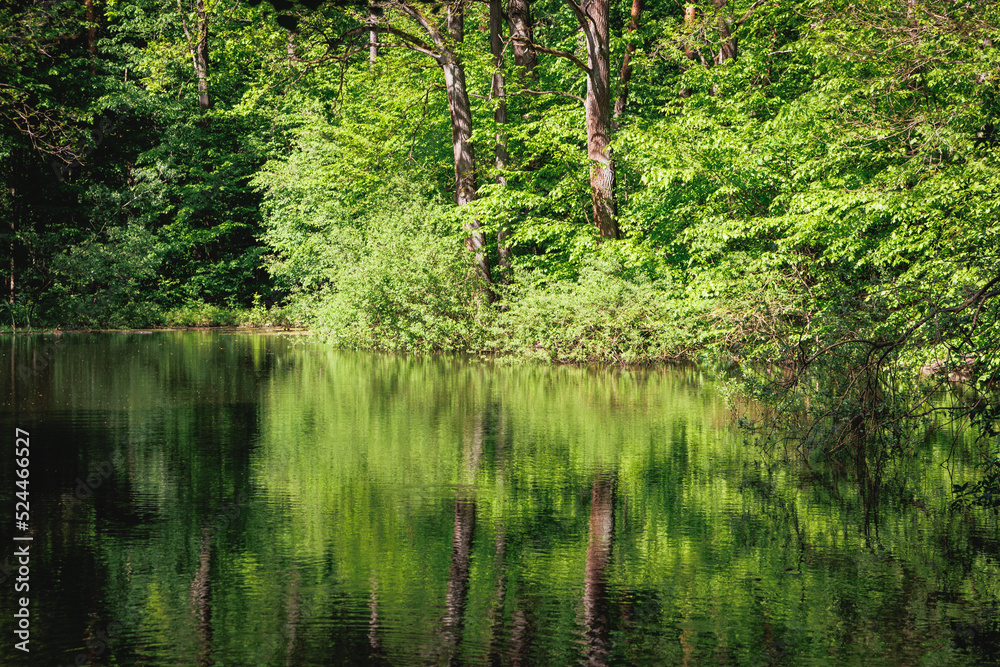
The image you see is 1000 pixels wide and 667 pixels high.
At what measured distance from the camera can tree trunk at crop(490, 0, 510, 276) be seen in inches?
1198

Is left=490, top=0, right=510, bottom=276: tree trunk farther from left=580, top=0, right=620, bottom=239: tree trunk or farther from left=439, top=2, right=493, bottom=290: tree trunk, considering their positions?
left=580, top=0, right=620, bottom=239: tree trunk

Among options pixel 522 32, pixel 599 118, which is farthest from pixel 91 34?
pixel 599 118

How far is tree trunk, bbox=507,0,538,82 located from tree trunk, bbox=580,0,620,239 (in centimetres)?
258

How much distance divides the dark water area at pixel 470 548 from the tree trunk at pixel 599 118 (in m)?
13.3

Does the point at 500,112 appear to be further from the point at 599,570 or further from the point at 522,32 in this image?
the point at 599,570

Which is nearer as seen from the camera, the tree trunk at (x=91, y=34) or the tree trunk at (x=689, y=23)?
the tree trunk at (x=689, y=23)

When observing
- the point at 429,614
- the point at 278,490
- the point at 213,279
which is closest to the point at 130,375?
the point at 278,490

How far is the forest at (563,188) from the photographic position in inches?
572

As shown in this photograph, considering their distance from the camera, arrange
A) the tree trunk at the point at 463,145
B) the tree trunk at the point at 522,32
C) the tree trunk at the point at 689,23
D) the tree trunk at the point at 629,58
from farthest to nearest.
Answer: the tree trunk at the point at 629,58 → the tree trunk at the point at 522,32 → the tree trunk at the point at 463,145 → the tree trunk at the point at 689,23

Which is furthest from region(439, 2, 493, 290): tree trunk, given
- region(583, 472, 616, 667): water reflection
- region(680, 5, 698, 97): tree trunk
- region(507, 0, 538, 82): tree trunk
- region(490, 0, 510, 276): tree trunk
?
region(583, 472, 616, 667): water reflection

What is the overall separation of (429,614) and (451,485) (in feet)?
13.9

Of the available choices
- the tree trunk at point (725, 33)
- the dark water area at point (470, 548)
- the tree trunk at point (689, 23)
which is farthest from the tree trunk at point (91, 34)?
the dark water area at point (470, 548)

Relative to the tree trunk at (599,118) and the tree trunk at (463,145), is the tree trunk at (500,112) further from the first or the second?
the tree trunk at (599,118)

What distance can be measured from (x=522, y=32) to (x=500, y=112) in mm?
2408
